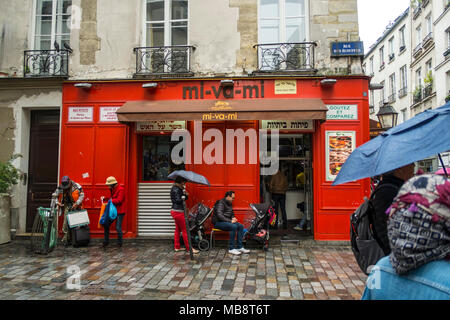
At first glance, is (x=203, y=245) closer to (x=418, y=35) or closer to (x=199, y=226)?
(x=199, y=226)

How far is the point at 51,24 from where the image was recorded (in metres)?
8.84

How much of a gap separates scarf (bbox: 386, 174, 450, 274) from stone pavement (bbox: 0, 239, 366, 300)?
9.77 ft

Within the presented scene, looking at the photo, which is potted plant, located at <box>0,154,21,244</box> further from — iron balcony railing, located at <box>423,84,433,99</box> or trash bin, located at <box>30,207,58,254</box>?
iron balcony railing, located at <box>423,84,433,99</box>

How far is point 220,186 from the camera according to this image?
7.90 metres

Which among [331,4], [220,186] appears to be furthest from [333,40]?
[220,186]

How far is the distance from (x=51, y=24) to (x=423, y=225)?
10.5m

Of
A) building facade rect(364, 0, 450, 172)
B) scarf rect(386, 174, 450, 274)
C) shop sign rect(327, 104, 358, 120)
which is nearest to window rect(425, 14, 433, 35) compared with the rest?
building facade rect(364, 0, 450, 172)

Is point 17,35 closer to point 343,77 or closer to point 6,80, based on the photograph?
point 6,80

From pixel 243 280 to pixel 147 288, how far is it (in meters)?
1.57

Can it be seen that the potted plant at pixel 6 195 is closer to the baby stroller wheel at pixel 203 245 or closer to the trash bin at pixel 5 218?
the trash bin at pixel 5 218

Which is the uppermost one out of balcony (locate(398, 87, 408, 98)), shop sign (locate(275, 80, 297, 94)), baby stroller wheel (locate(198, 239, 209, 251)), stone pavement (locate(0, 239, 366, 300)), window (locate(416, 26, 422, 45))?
window (locate(416, 26, 422, 45))

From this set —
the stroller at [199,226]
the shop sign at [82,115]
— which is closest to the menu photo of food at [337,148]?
the stroller at [199,226]

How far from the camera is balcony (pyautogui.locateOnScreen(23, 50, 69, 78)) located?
28.0 feet

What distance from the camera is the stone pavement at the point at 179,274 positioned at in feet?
14.8
